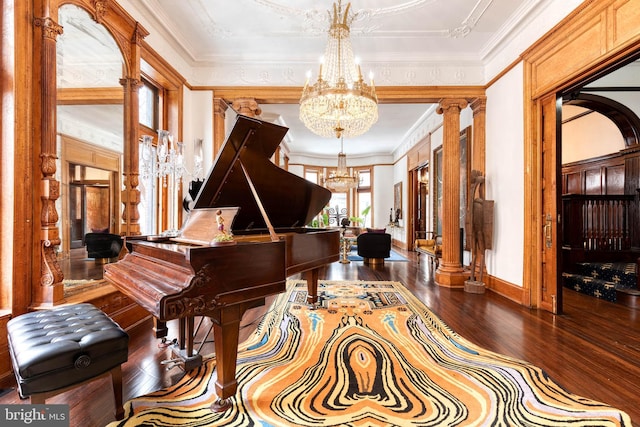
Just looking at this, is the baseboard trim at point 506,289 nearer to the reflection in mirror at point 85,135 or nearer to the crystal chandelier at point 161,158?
the crystal chandelier at point 161,158

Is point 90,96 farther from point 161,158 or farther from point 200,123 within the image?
point 200,123

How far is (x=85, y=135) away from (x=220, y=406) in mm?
2662

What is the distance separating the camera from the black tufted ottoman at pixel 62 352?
1.32 m

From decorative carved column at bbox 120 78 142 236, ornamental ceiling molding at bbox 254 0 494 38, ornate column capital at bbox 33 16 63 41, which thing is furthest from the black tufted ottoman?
ornamental ceiling molding at bbox 254 0 494 38

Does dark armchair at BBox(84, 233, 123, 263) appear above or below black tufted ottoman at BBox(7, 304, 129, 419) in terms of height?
above

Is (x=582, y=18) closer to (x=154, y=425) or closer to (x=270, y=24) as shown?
(x=270, y=24)

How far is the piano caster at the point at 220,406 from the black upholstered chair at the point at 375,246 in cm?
528

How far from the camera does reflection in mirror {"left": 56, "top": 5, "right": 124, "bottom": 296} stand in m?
2.53

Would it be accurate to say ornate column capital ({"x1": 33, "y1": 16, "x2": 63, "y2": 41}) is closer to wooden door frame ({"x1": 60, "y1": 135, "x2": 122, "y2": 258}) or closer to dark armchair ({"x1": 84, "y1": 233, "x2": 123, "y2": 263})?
wooden door frame ({"x1": 60, "y1": 135, "x2": 122, "y2": 258})

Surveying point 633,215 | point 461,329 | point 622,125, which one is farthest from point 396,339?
point 622,125

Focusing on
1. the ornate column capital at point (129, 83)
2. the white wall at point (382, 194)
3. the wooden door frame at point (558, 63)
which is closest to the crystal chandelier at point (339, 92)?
the ornate column capital at point (129, 83)

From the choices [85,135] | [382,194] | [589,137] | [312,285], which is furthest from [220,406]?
[382,194]

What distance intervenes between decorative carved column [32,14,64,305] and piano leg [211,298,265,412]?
5.22ft

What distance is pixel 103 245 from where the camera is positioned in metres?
2.96
